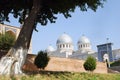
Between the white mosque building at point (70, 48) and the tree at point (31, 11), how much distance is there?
2338 inches

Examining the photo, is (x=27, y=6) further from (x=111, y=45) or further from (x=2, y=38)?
(x=111, y=45)

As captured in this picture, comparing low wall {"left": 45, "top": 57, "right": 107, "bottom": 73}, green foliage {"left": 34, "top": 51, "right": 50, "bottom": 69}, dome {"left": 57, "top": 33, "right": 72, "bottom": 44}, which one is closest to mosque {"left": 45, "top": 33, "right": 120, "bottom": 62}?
dome {"left": 57, "top": 33, "right": 72, "bottom": 44}

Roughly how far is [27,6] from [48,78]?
204 inches

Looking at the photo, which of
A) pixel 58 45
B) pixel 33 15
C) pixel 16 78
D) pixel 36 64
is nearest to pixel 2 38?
pixel 36 64

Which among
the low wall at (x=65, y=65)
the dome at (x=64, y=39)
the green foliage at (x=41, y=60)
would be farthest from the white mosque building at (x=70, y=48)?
the green foliage at (x=41, y=60)

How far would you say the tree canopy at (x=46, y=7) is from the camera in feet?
54.5

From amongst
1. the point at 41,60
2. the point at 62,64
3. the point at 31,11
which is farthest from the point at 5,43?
the point at 31,11

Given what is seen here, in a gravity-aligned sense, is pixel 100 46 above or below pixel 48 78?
above

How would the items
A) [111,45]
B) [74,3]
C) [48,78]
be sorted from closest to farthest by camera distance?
[48,78]
[74,3]
[111,45]

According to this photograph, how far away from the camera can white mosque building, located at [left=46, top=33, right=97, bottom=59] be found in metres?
78.7

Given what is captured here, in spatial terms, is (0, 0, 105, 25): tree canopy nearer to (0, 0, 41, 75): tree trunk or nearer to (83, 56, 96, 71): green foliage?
(0, 0, 41, 75): tree trunk

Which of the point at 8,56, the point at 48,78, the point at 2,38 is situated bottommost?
the point at 48,78

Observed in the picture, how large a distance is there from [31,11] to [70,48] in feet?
215

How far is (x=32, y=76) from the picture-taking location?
1457cm
